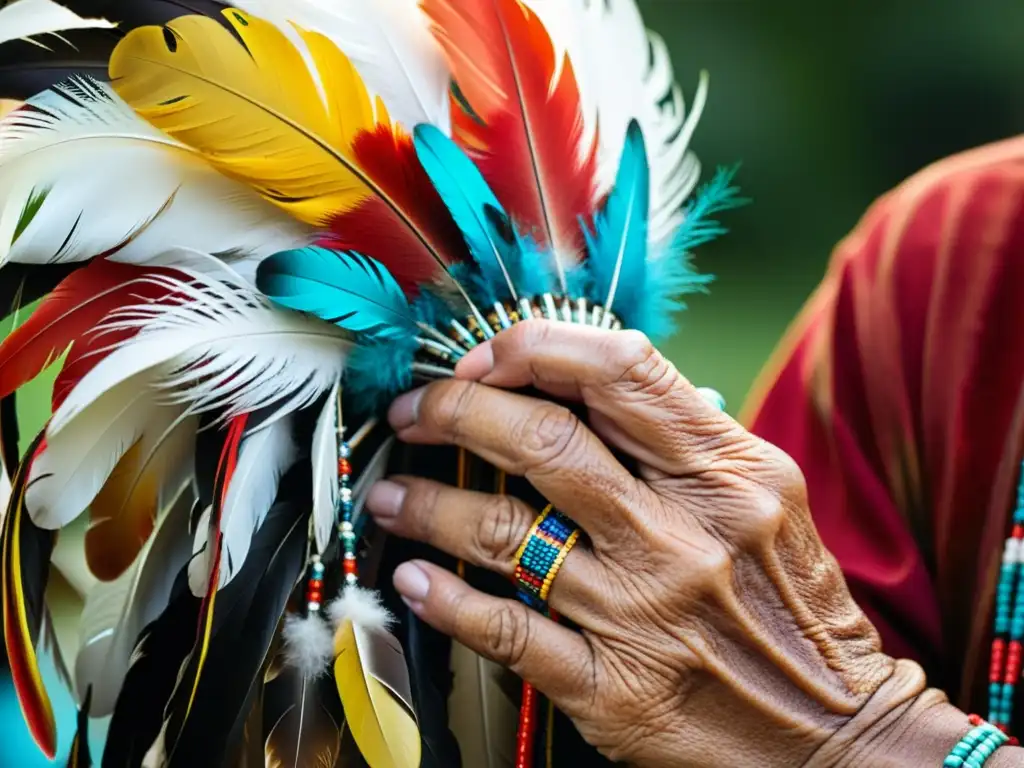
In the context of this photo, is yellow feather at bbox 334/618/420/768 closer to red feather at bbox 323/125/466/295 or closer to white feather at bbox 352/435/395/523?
white feather at bbox 352/435/395/523

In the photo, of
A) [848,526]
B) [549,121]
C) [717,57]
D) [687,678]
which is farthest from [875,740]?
[717,57]

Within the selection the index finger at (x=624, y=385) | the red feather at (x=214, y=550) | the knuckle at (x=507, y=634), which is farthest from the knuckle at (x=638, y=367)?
the red feather at (x=214, y=550)

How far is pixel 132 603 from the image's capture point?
975mm

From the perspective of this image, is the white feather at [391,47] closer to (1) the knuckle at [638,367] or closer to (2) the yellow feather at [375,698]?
(1) the knuckle at [638,367]

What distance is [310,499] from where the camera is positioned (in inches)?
36.3

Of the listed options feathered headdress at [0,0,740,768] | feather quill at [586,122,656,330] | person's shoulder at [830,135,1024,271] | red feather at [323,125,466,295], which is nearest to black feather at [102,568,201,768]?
feathered headdress at [0,0,740,768]

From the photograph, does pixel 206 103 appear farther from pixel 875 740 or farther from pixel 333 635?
pixel 875 740

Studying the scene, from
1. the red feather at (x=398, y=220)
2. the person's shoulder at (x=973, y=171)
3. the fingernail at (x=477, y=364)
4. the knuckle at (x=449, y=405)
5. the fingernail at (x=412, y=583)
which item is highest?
the person's shoulder at (x=973, y=171)

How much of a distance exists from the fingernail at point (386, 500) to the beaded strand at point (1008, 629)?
65 centimetres

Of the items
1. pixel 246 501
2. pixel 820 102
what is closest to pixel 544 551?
pixel 246 501

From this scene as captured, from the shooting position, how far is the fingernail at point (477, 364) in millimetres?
921

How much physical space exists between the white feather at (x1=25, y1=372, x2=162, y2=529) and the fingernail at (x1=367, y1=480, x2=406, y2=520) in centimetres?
22

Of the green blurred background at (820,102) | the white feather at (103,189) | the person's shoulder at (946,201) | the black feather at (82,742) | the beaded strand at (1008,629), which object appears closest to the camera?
the white feather at (103,189)

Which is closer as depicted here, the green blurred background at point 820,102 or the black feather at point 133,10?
the black feather at point 133,10
